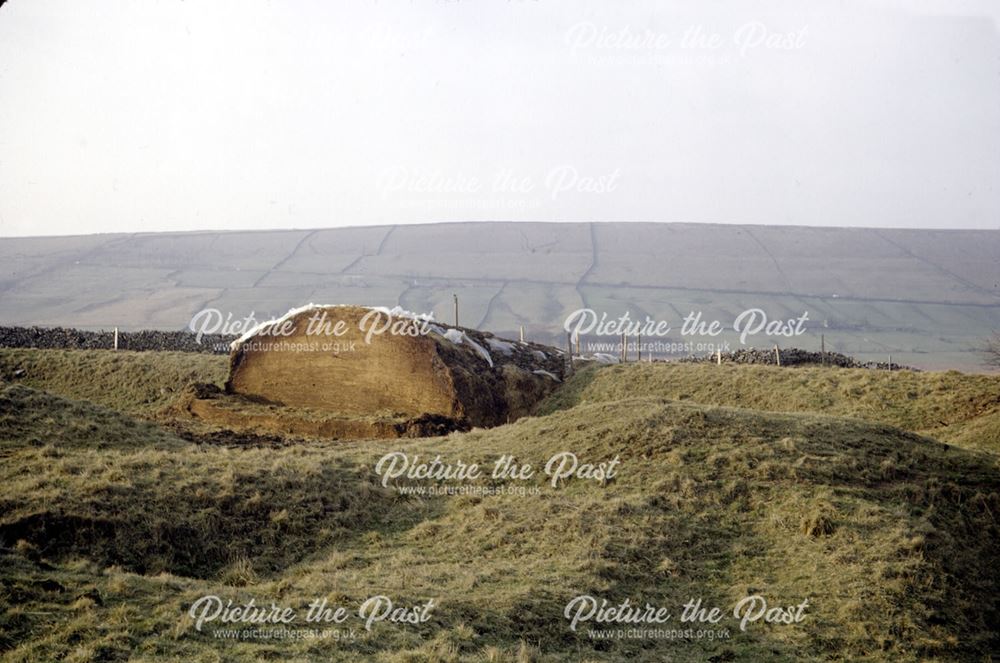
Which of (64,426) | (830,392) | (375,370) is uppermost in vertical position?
(375,370)

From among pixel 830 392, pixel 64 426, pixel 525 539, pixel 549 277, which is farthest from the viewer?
pixel 549 277

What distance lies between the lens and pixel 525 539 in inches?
515

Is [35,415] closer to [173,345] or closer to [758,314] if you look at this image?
[173,345]

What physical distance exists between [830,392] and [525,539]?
14126mm

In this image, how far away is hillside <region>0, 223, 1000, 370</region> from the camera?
74.0 meters

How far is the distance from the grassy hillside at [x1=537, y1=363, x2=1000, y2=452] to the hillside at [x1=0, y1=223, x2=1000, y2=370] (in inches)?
1540

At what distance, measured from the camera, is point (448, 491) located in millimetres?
15383

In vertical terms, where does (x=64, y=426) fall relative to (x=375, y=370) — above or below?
below

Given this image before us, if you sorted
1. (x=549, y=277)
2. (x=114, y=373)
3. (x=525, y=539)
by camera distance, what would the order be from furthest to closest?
→ (x=549, y=277) → (x=114, y=373) → (x=525, y=539)

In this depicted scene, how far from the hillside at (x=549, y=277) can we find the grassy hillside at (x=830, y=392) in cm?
3912

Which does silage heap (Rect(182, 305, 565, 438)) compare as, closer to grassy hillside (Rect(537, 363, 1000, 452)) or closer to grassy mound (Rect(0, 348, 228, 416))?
grassy hillside (Rect(537, 363, 1000, 452))

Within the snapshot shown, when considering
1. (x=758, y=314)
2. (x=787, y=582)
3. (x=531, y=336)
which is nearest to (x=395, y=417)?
(x=787, y=582)

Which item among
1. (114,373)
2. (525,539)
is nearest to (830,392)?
(525,539)

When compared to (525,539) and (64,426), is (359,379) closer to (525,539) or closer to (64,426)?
(64,426)
